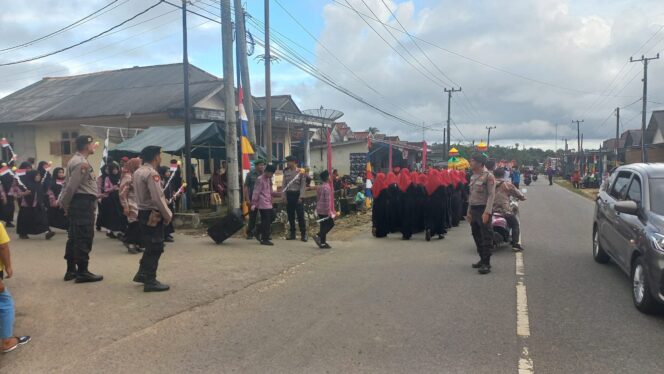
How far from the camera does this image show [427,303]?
571 cm

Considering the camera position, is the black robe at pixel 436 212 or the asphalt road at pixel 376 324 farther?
the black robe at pixel 436 212

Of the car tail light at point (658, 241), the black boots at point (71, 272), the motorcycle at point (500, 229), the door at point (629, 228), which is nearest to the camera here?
the car tail light at point (658, 241)

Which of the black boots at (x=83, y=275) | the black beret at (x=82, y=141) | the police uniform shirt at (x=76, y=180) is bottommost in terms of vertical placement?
the black boots at (x=83, y=275)

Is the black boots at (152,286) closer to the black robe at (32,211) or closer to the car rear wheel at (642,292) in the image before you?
the car rear wheel at (642,292)

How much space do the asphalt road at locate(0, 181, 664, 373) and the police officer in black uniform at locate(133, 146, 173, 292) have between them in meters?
0.30

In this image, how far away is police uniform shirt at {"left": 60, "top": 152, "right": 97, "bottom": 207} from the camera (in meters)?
6.24

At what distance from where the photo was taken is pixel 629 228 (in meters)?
5.94

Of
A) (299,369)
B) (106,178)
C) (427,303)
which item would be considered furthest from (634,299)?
(106,178)

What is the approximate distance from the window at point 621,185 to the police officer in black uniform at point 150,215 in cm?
620

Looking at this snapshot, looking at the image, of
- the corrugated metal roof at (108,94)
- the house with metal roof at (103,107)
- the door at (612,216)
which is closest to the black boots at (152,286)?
the door at (612,216)

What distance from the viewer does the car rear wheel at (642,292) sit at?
199 inches

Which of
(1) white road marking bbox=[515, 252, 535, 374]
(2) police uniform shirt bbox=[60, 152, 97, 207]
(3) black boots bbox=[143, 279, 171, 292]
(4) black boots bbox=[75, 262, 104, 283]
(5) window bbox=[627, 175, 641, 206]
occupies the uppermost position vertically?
(2) police uniform shirt bbox=[60, 152, 97, 207]

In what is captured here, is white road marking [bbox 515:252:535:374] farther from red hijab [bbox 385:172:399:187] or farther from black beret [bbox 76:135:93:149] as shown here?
black beret [bbox 76:135:93:149]

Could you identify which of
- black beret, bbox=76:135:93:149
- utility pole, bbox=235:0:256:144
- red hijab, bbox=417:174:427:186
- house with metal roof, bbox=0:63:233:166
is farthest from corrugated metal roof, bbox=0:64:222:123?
black beret, bbox=76:135:93:149
